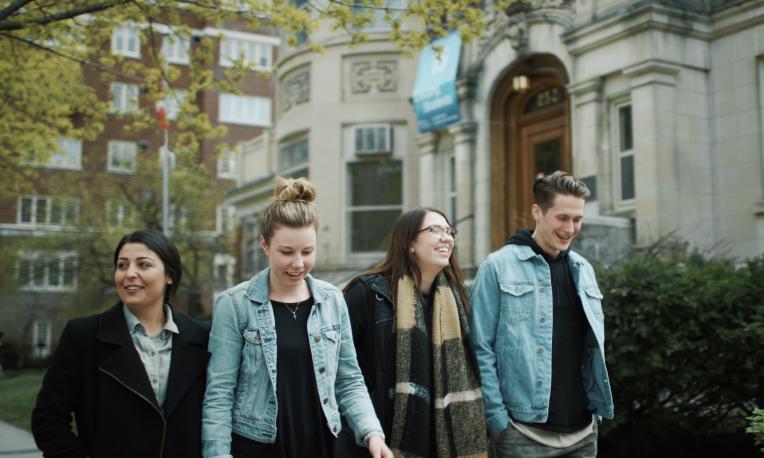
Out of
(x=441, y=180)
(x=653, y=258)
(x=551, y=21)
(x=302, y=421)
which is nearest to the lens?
(x=302, y=421)

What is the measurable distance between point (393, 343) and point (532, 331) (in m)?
0.74

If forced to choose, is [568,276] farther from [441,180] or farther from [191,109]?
[441,180]

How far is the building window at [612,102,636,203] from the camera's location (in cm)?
1340

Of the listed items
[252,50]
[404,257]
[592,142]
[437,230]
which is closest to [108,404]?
[404,257]

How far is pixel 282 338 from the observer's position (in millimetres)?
3760

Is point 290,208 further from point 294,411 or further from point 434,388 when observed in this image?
point 434,388

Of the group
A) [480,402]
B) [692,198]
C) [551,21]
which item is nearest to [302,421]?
[480,402]

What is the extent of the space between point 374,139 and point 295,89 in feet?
10.6

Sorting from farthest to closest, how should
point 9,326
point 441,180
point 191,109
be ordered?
point 9,326
point 441,180
point 191,109

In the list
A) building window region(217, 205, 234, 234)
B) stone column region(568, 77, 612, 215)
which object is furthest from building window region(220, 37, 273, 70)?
stone column region(568, 77, 612, 215)

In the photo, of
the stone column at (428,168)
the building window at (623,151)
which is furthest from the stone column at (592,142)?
the stone column at (428,168)

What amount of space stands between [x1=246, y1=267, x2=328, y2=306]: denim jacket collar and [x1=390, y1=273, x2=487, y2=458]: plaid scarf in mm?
532

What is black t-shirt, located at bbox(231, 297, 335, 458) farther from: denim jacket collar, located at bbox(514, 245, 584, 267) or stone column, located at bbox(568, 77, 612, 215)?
stone column, located at bbox(568, 77, 612, 215)

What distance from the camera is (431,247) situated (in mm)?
4359
